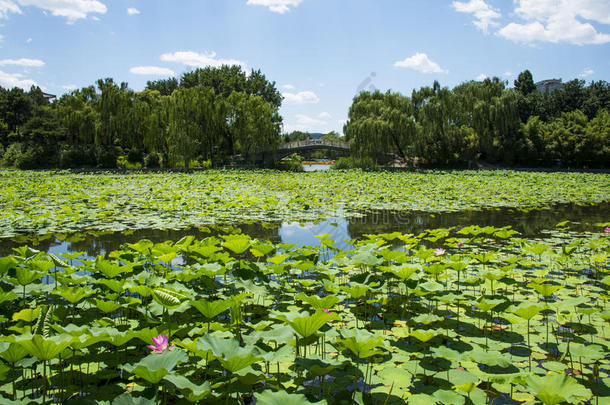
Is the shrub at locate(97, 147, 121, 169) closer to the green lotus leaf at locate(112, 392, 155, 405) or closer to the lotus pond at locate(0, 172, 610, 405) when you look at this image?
the lotus pond at locate(0, 172, 610, 405)

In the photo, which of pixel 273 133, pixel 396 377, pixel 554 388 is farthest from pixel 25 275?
pixel 273 133

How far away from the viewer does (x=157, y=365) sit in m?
1.31

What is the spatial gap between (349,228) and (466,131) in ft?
74.9

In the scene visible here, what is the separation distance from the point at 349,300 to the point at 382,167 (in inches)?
785

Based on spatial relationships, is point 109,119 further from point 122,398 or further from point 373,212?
point 122,398

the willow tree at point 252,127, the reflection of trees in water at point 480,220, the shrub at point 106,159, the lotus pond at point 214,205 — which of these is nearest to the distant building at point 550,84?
the willow tree at point 252,127

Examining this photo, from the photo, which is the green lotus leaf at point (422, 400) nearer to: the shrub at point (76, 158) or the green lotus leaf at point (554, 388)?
the green lotus leaf at point (554, 388)

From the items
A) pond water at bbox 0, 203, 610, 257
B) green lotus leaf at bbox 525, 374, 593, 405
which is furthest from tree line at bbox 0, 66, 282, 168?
green lotus leaf at bbox 525, 374, 593, 405

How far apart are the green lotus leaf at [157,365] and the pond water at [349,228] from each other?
3693 millimetres

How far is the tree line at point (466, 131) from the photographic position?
70.7ft

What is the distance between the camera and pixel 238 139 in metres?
22.7

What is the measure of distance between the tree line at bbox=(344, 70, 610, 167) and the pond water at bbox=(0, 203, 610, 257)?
43.3ft

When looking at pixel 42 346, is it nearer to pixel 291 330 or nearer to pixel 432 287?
pixel 291 330

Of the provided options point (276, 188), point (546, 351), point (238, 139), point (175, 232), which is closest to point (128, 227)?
point (175, 232)
